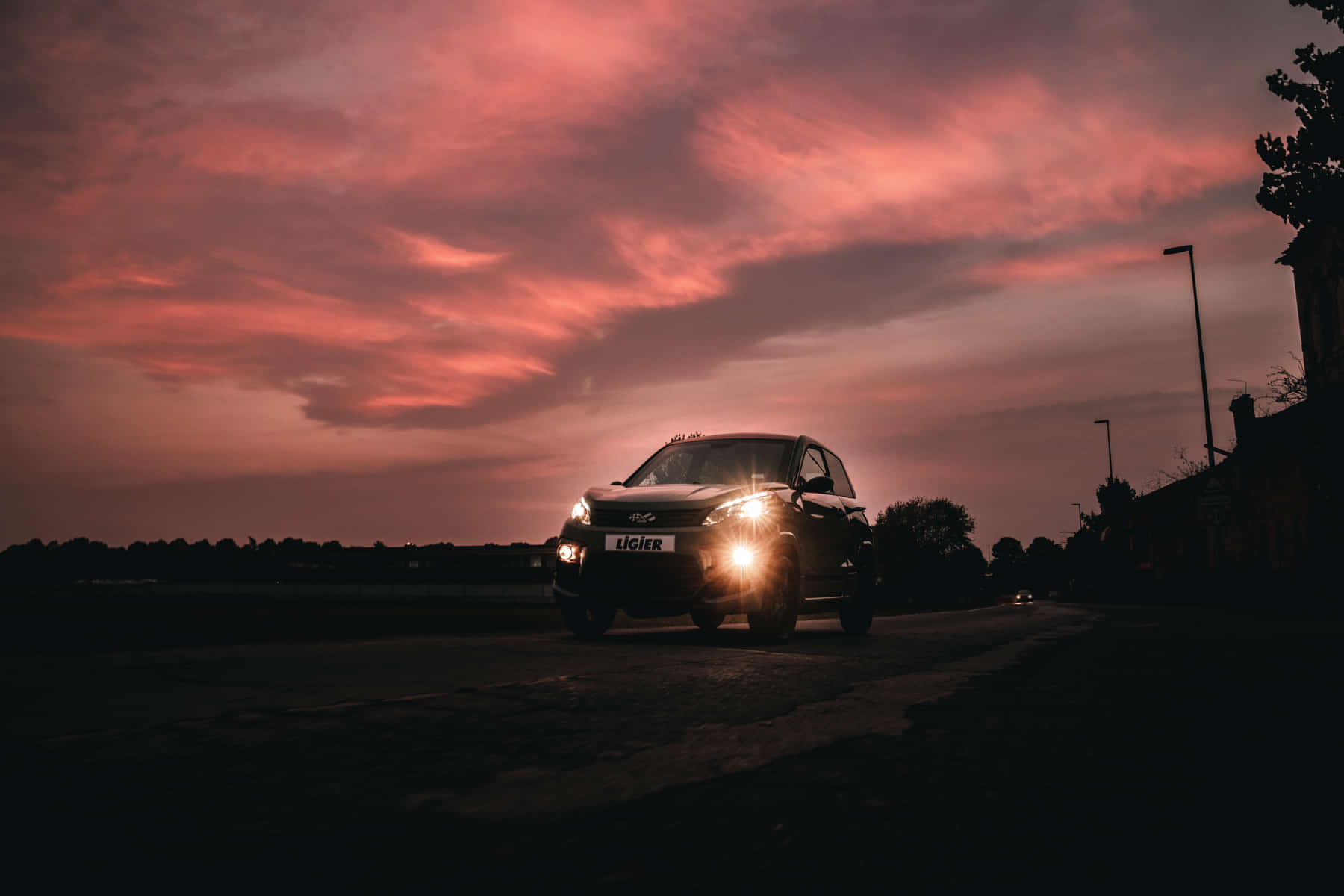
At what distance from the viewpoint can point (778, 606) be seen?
33.4 ft

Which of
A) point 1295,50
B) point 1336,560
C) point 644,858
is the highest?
point 1295,50

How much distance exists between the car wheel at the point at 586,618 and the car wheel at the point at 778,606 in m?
1.46

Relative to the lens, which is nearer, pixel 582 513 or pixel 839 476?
pixel 582 513

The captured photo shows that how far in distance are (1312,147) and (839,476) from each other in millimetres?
17076

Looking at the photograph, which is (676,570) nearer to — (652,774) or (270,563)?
(652,774)

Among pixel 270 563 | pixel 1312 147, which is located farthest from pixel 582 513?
pixel 270 563

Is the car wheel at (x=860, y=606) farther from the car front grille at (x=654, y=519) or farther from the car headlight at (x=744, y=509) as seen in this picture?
the car front grille at (x=654, y=519)

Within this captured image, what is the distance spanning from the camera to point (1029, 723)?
459cm

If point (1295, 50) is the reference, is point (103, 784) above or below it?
below

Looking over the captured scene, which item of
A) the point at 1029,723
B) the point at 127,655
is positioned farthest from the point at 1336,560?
the point at 127,655

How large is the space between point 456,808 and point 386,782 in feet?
1.34

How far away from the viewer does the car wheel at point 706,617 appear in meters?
9.67

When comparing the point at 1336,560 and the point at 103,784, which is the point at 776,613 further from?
the point at 1336,560

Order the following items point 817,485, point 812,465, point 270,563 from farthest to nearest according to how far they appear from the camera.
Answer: point 270,563 → point 812,465 → point 817,485
